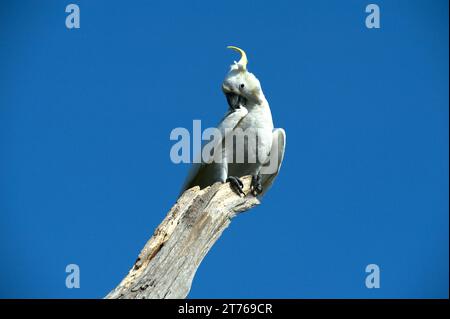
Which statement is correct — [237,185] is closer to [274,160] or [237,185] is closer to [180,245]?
[274,160]

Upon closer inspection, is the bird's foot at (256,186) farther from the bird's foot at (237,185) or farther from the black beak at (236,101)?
the black beak at (236,101)

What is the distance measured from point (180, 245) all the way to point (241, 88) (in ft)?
13.9

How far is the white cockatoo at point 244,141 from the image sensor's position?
41.7 feet

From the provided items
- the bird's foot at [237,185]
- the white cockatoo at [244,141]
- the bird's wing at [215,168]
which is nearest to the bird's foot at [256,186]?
the white cockatoo at [244,141]

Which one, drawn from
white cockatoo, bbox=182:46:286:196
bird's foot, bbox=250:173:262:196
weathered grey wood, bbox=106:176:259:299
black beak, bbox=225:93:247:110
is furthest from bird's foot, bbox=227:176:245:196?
black beak, bbox=225:93:247:110

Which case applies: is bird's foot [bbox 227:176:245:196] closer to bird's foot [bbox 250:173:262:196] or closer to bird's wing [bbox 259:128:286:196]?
bird's foot [bbox 250:173:262:196]

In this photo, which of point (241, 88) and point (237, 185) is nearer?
point (237, 185)

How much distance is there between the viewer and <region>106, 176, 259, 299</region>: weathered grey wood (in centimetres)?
926

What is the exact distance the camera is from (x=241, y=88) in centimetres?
1305

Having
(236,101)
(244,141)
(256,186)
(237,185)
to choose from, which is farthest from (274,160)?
(237,185)

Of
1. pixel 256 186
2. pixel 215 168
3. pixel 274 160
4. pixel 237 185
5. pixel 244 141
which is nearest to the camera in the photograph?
pixel 237 185

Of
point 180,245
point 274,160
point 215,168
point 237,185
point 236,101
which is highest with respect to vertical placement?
point 236,101
